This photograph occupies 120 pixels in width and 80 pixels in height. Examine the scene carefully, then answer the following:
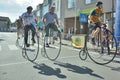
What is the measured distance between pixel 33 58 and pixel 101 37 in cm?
290

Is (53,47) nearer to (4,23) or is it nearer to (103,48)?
(103,48)

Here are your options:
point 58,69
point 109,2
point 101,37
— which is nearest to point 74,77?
point 58,69

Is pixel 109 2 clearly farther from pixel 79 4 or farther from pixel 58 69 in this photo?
pixel 58 69

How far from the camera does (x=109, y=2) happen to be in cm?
2750

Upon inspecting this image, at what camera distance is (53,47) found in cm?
1170

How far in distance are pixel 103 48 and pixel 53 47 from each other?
2937mm

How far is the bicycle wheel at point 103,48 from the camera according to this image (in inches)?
362

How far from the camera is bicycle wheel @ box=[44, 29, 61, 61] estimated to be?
10933 mm

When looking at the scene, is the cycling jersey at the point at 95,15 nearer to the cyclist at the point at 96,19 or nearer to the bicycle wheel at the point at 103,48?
the cyclist at the point at 96,19

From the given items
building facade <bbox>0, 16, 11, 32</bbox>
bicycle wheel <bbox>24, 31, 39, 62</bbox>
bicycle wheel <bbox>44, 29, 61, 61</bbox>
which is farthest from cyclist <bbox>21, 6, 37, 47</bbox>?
building facade <bbox>0, 16, 11, 32</bbox>

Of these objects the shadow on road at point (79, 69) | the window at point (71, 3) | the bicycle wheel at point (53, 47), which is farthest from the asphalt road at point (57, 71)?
the window at point (71, 3)

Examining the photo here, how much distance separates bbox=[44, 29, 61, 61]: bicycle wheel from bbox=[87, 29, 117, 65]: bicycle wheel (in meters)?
1.50

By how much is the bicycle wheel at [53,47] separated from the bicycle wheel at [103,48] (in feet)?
4.92

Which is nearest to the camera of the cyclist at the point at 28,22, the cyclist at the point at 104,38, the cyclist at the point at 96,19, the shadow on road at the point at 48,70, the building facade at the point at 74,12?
the shadow on road at the point at 48,70
